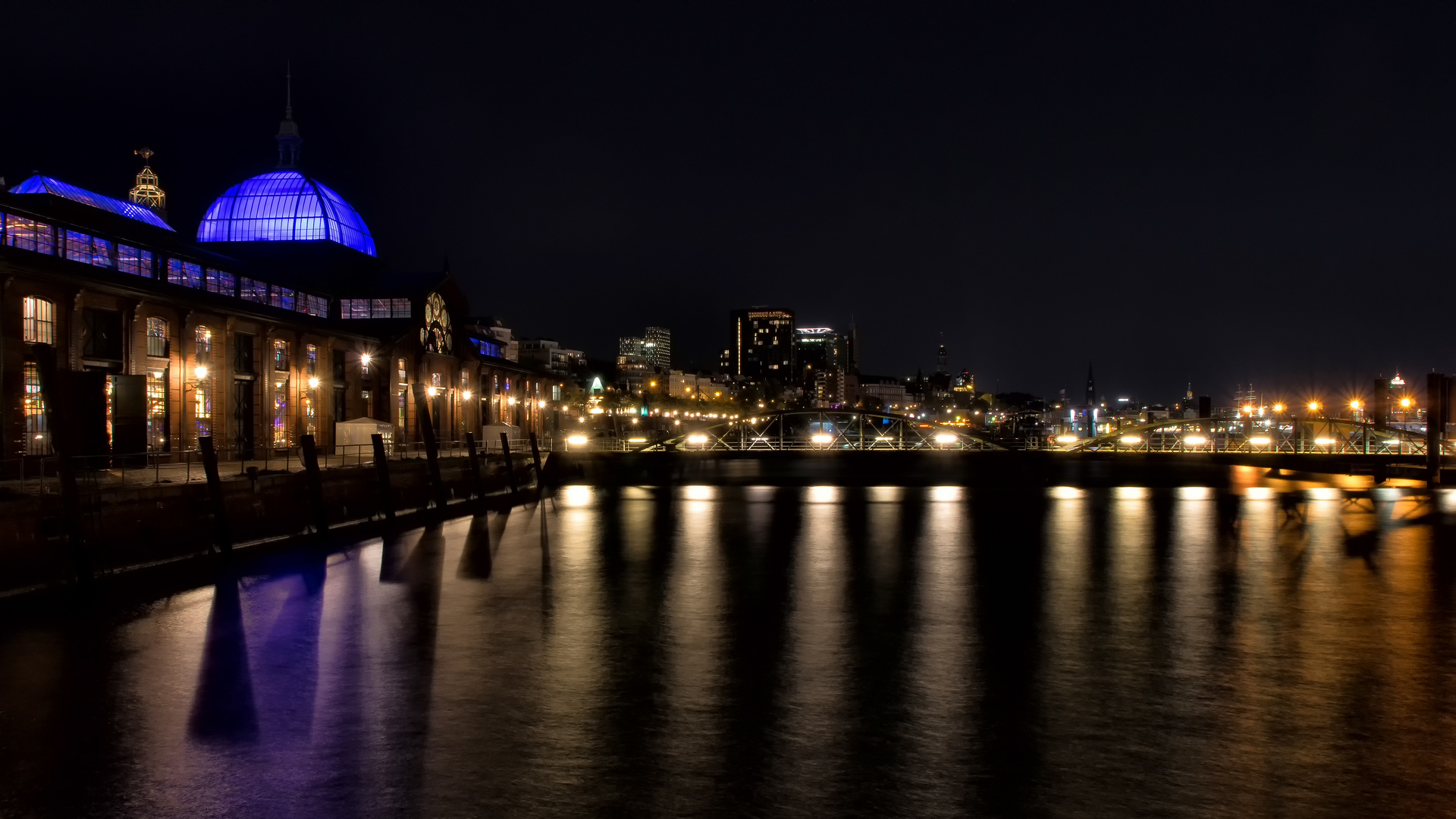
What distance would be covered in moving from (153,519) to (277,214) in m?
50.2

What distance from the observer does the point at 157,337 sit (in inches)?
1576

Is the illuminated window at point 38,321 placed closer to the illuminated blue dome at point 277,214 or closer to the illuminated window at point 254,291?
the illuminated window at point 254,291

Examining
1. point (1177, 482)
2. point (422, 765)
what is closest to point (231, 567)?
point (422, 765)

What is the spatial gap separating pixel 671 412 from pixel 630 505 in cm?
12591

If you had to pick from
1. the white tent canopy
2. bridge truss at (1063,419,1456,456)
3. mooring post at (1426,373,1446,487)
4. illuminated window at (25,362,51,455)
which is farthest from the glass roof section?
mooring post at (1426,373,1446,487)

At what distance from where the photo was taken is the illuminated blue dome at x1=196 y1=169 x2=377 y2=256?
69.6 m

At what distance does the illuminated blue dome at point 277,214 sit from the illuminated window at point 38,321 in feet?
119

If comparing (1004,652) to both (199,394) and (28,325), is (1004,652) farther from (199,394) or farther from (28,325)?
(199,394)

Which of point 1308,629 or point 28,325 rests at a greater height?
point 28,325

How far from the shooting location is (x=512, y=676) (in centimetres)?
1485

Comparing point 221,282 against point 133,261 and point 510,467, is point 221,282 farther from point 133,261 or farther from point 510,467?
point 510,467

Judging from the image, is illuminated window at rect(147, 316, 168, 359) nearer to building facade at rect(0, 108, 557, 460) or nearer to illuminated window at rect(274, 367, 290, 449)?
building facade at rect(0, 108, 557, 460)

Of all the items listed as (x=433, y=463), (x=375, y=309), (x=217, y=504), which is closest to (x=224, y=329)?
(x=433, y=463)

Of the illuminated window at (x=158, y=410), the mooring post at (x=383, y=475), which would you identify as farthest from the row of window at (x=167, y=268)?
the mooring post at (x=383, y=475)
